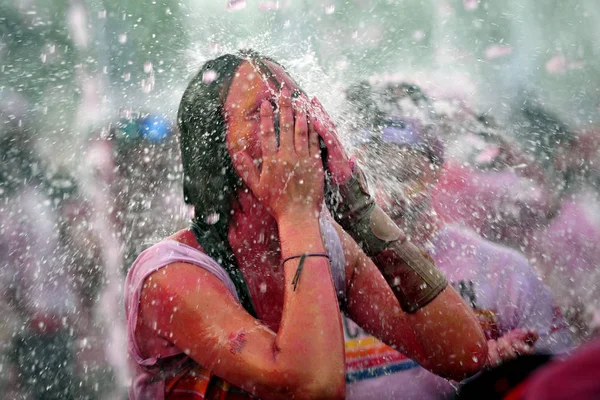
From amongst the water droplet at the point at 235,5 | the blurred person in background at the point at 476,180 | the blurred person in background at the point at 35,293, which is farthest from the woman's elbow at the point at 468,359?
the water droplet at the point at 235,5

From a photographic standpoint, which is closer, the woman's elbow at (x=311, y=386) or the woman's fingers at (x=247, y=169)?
the woman's elbow at (x=311, y=386)

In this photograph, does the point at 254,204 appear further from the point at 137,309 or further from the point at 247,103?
the point at 137,309

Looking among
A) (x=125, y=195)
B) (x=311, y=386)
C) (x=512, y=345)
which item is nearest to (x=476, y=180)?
(x=512, y=345)

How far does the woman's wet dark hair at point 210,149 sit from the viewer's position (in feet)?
7.13

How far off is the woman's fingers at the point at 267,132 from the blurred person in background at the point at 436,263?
3.44 ft

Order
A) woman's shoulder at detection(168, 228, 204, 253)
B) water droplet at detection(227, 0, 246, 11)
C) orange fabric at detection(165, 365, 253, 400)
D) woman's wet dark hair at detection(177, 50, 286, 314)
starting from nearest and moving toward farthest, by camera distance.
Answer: orange fabric at detection(165, 365, 253, 400)
woman's shoulder at detection(168, 228, 204, 253)
woman's wet dark hair at detection(177, 50, 286, 314)
water droplet at detection(227, 0, 246, 11)

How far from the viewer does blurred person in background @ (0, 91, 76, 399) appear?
13.8ft

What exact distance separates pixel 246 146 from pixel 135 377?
99 centimetres

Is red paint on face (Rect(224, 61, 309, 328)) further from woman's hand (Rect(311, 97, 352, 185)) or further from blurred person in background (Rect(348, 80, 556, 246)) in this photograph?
blurred person in background (Rect(348, 80, 556, 246))

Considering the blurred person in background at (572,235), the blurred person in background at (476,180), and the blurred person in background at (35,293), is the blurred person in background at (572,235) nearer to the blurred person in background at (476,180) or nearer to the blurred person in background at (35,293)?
the blurred person in background at (476,180)

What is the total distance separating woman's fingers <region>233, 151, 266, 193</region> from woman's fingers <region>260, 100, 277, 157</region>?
0.23ft

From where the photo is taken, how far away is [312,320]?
64.2 inches

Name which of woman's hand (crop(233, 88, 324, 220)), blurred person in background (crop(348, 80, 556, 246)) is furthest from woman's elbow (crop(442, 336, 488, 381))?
blurred person in background (crop(348, 80, 556, 246))

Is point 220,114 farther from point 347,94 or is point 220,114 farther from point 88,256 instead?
point 88,256
